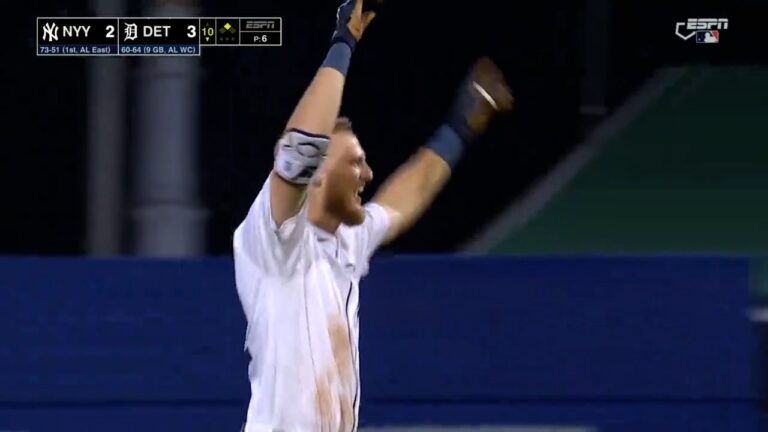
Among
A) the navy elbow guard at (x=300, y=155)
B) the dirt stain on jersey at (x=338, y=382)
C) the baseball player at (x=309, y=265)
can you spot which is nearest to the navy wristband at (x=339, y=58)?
the baseball player at (x=309, y=265)

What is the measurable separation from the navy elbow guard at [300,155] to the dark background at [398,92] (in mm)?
6732

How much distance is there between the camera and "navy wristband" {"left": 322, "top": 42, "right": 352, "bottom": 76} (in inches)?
135

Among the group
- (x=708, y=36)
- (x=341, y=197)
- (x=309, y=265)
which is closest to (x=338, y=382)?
(x=309, y=265)

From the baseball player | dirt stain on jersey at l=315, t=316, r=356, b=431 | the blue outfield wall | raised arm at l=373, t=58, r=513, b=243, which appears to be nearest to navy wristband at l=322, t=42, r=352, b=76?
the baseball player

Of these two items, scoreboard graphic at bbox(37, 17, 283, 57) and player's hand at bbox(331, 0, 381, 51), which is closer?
player's hand at bbox(331, 0, 381, 51)

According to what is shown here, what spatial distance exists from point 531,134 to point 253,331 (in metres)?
7.12

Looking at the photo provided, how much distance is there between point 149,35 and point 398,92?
12.2ft

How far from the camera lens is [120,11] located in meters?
7.96

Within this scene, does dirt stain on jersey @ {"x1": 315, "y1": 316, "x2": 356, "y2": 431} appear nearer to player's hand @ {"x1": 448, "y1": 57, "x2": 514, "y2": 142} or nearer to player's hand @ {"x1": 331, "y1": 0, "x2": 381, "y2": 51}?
player's hand @ {"x1": 331, "y1": 0, "x2": 381, "y2": 51}

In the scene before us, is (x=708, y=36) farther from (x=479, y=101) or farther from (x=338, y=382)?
(x=338, y=382)

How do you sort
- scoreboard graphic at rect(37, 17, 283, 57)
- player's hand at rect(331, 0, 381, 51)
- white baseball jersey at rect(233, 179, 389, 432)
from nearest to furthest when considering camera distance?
white baseball jersey at rect(233, 179, 389, 432), player's hand at rect(331, 0, 381, 51), scoreboard graphic at rect(37, 17, 283, 57)

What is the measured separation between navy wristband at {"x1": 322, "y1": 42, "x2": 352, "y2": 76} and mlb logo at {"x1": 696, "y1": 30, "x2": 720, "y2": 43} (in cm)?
699

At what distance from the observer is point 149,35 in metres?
6.96

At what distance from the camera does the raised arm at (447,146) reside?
4152mm
